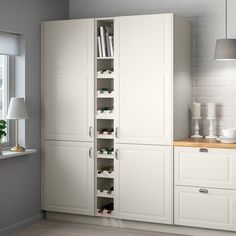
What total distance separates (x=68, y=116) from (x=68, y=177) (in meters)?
0.63

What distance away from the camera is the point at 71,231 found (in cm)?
529

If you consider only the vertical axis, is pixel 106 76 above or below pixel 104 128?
above

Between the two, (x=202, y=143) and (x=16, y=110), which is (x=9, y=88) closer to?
(x=16, y=110)

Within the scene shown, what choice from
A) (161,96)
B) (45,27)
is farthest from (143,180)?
(45,27)

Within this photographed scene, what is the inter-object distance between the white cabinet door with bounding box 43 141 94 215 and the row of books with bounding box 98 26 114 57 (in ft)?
3.07

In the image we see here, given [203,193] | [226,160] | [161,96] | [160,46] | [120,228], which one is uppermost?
[160,46]

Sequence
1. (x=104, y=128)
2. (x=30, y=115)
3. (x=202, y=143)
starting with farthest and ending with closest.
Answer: (x=104, y=128) → (x=30, y=115) → (x=202, y=143)

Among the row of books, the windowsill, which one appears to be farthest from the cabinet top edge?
the windowsill

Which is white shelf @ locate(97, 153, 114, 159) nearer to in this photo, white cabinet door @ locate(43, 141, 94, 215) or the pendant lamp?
white cabinet door @ locate(43, 141, 94, 215)

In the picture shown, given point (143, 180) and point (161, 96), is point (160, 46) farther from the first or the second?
point (143, 180)

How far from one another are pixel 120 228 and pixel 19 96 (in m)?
1.67

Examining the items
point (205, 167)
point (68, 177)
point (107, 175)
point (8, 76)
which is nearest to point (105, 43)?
point (8, 76)

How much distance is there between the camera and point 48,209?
5680 millimetres

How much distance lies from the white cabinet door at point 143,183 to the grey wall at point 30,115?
0.89 m
